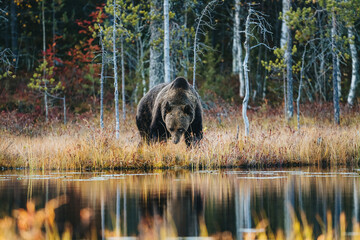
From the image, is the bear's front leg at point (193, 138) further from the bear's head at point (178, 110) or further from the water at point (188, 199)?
the water at point (188, 199)

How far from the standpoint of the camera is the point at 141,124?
14.4m

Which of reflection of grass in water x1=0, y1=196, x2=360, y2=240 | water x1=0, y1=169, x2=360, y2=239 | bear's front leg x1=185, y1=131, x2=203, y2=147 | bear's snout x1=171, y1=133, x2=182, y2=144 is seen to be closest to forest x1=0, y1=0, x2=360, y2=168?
bear's front leg x1=185, y1=131, x2=203, y2=147

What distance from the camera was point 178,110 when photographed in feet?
40.5

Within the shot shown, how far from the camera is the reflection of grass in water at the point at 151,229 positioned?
192 inches

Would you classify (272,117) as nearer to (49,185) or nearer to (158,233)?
(49,185)

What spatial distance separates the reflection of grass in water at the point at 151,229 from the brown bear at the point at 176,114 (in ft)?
18.9

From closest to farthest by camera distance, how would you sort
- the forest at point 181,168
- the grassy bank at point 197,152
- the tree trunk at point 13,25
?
the forest at point 181,168 < the grassy bank at point 197,152 < the tree trunk at point 13,25

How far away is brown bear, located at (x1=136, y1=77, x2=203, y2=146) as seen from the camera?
40.2 feet

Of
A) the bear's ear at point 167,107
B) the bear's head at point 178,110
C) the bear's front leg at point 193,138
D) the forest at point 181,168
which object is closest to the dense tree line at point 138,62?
the forest at point 181,168

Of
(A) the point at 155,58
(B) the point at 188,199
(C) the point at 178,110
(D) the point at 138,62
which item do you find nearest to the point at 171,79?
(A) the point at 155,58

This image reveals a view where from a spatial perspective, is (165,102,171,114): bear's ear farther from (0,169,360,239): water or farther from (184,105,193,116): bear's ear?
(0,169,360,239): water

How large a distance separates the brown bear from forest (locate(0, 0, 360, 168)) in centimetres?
48

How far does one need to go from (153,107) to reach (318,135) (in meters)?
4.42

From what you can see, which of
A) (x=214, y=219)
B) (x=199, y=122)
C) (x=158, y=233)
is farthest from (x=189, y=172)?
(x=158, y=233)
